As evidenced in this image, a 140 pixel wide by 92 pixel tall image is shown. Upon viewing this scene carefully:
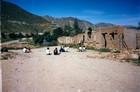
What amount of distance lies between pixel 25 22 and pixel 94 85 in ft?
367

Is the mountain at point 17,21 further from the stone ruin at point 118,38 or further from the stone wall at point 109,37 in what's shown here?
the stone ruin at point 118,38

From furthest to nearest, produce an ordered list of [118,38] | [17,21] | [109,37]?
[17,21]
[109,37]
[118,38]

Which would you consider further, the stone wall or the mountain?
the mountain

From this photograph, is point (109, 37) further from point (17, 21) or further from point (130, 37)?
point (17, 21)

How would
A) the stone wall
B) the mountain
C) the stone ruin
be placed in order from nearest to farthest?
the stone ruin, the stone wall, the mountain

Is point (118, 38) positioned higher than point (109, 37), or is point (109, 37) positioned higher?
point (109, 37)

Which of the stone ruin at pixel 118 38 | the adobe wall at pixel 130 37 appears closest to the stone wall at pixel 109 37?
the stone ruin at pixel 118 38

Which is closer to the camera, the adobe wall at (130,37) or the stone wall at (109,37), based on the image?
the adobe wall at (130,37)

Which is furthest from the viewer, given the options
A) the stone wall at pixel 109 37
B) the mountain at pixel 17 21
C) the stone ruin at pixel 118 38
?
the mountain at pixel 17 21

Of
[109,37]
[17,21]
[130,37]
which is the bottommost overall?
[130,37]

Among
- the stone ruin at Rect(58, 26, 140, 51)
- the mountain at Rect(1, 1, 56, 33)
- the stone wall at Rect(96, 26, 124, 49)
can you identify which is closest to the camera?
the stone ruin at Rect(58, 26, 140, 51)

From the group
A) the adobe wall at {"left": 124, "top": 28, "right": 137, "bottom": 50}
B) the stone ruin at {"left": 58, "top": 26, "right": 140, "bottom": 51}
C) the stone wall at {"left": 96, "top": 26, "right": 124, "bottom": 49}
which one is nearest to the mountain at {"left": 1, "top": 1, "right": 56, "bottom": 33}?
the stone wall at {"left": 96, "top": 26, "right": 124, "bottom": 49}

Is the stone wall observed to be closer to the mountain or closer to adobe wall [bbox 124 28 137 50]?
adobe wall [bbox 124 28 137 50]

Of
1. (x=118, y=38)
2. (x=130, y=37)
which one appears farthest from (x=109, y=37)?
(x=130, y=37)
